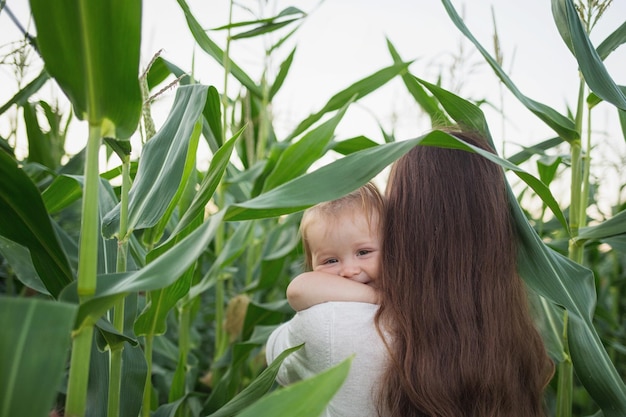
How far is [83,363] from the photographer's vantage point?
0.78 meters

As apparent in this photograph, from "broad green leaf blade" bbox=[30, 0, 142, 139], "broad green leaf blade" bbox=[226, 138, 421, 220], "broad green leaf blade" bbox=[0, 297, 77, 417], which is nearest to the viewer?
"broad green leaf blade" bbox=[0, 297, 77, 417]

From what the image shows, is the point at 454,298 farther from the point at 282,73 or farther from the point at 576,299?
the point at 282,73

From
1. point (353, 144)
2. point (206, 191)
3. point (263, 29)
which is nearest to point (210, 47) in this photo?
point (263, 29)

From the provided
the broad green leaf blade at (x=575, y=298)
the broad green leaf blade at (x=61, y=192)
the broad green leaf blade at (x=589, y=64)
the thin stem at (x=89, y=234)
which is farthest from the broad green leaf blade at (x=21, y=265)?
the broad green leaf blade at (x=589, y=64)

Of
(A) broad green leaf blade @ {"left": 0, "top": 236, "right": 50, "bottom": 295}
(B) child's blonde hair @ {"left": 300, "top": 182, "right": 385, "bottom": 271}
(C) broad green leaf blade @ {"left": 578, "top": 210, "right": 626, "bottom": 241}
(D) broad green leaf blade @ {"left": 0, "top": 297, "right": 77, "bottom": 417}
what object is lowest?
(D) broad green leaf blade @ {"left": 0, "top": 297, "right": 77, "bottom": 417}

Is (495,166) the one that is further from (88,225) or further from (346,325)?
(88,225)

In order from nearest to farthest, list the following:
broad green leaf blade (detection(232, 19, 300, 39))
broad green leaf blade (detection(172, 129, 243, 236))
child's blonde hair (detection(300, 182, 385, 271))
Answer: broad green leaf blade (detection(172, 129, 243, 236))
child's blonde hair (detection(300, 182, 385, 271))
broad green leaf blade (detection(232, 19, 300, 39))

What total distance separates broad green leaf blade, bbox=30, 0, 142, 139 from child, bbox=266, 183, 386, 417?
1.73 feet

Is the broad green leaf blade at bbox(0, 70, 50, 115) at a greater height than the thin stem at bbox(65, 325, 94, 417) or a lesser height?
greater

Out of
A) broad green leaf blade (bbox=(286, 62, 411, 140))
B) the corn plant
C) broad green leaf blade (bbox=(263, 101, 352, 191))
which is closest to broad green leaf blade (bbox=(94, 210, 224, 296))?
the corn plant

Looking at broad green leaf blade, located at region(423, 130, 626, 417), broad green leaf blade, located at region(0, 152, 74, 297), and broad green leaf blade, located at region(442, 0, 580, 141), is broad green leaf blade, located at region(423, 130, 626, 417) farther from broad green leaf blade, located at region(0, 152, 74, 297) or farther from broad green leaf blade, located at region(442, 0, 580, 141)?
broad green leaf blade, located at region(0, 152, 74, 297)

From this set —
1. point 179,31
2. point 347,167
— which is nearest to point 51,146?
point 179,31

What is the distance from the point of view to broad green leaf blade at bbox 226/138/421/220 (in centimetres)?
79

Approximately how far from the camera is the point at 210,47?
1684 millimetres
